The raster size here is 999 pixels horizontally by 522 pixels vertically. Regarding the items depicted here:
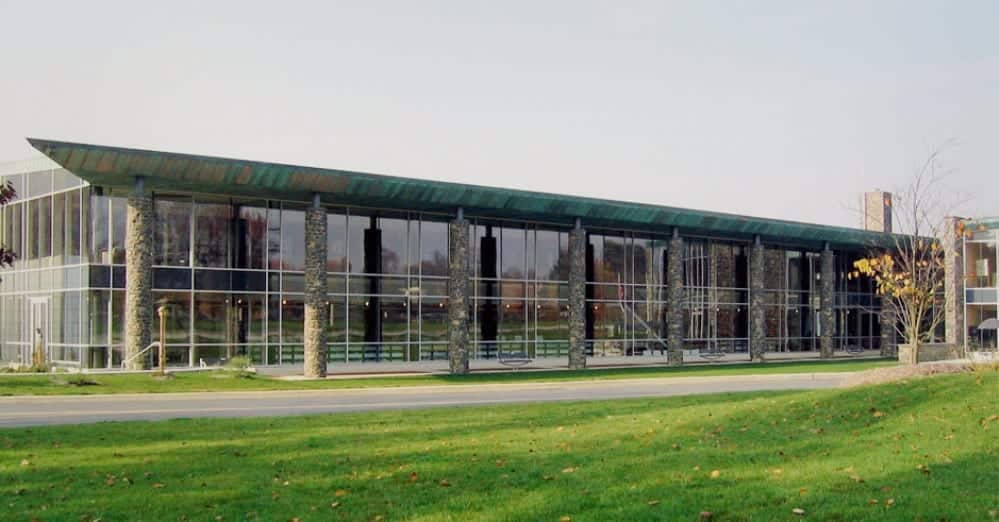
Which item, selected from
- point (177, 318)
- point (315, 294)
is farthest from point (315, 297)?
point (177, 318)

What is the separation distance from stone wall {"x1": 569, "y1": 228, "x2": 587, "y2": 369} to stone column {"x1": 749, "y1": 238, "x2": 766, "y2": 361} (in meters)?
11.2

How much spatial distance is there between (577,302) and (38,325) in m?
20.5

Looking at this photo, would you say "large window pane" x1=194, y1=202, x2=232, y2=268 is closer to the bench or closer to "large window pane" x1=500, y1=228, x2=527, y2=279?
"large window pane" x1=500, y1=228, x2=527, y2=279

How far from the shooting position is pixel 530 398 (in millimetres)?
23578

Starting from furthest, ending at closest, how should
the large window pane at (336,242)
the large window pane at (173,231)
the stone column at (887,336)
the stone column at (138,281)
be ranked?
the stone column at (887,336), the large window pane at (336,242), the large window pane at (173,231), the stone column at (138,281)

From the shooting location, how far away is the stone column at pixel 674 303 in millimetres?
41688

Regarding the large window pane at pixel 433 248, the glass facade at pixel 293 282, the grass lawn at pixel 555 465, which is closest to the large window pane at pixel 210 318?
the glass facade at pixel 293 282

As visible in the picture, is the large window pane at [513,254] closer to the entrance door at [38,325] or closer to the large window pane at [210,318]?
the large window pane at [210,318]

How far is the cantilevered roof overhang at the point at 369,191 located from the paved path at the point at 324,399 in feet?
23.8

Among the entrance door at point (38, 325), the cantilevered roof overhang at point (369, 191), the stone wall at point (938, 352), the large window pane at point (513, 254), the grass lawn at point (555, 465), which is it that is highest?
the cantilevered roof overhang at point (369, 191)

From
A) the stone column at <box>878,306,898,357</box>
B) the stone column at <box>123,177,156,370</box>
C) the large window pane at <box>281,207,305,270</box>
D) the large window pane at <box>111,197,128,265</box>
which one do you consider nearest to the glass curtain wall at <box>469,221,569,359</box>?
the large window pane at <box>281,207,305,270</box>

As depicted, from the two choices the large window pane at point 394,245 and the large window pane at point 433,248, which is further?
the large window pane at point 433,248

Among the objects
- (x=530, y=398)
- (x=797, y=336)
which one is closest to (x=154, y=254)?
(x=530, y=398)

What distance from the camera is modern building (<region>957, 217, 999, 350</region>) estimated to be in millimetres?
52969
